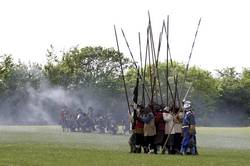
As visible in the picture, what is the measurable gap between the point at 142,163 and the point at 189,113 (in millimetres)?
4805

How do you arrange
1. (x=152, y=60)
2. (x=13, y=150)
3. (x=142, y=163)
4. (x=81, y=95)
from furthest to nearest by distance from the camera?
(x=81, y=95) → (x=152, y=60) → (x=13, y=150) → (x=142, y=163)

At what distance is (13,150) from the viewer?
19.9 metres

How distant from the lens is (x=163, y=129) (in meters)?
21.5

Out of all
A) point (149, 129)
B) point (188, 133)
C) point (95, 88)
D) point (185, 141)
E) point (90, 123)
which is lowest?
point (185, 141)

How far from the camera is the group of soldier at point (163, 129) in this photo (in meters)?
20.8

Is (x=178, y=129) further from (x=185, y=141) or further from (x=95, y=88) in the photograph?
(x=95, y=88)

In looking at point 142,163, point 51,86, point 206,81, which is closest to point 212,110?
point 206,81

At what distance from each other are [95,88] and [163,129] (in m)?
50.7

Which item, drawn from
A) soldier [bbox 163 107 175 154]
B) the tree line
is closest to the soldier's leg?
soldier [bbox 163 107 175 154]

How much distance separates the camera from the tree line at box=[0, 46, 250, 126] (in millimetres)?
71750

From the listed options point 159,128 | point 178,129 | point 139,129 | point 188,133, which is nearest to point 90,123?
point 139,129

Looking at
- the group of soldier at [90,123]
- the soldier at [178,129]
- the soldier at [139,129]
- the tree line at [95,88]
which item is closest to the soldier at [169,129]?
the soldier at [178,129]

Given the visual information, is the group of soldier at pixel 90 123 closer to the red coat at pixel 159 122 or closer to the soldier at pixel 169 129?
the red coat at pixel 159 122

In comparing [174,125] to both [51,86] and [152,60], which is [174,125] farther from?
[51,86]
